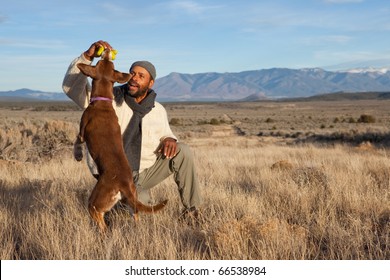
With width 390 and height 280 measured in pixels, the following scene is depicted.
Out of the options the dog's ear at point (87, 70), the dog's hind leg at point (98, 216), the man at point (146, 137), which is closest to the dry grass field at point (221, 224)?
the dog's hind leg at point (98, 216)

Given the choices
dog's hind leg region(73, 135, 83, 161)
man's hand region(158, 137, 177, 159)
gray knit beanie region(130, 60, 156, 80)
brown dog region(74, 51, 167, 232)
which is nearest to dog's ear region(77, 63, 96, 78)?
brown dog region(74, 51, 167, 232)

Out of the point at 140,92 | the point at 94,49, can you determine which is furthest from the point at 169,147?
the point at 94,49

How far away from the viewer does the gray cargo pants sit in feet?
16.5

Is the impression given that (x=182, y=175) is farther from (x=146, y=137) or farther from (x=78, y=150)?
(x=78, y=150)

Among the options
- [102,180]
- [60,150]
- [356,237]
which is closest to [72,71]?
[102,180]

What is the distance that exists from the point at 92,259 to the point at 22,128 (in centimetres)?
1252

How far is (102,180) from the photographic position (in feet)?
13.2

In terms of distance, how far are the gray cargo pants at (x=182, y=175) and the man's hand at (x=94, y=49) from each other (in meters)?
1.35

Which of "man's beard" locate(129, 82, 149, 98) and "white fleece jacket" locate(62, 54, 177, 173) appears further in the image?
"man's beard" locate(129, 82, 149, 98)

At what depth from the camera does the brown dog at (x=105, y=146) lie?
158 inches

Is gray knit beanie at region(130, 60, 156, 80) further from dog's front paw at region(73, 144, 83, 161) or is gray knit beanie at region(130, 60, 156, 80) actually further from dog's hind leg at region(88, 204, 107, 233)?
dog's hind leg at region(88, 204, 107, 233)

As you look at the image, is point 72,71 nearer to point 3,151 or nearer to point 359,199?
point 359,199

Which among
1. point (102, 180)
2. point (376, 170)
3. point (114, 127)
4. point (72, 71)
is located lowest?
point (376, 170)

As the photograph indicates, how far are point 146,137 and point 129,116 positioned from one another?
283 millimetres
